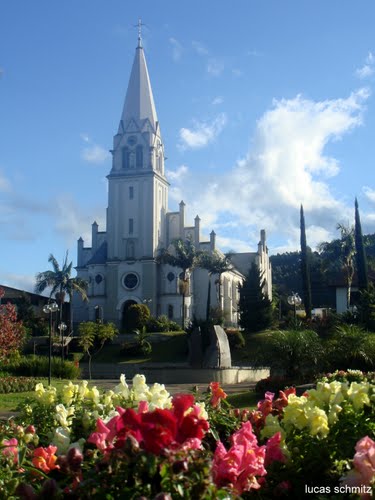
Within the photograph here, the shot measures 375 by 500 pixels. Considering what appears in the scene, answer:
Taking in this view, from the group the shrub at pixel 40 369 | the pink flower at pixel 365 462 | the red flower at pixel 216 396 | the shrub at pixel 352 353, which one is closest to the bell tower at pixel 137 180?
the shrub at pixel 40 369

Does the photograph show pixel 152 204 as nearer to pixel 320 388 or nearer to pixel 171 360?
pixel 171 360

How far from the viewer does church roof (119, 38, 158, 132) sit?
71.5 metres

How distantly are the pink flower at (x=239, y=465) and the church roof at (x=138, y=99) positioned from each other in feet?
226

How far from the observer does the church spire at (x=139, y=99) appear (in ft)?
234

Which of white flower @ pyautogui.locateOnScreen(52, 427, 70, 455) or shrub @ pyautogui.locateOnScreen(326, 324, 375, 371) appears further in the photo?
shrub @ pyautogui.locateOnScreen(326, 324, 375, 371)

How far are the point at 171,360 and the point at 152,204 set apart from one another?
27.1m

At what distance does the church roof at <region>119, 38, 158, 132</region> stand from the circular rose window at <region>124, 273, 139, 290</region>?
56.0 ft

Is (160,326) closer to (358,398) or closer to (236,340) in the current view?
(236,340)

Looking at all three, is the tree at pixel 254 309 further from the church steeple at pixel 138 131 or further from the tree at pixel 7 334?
the tree at pixel 7 334

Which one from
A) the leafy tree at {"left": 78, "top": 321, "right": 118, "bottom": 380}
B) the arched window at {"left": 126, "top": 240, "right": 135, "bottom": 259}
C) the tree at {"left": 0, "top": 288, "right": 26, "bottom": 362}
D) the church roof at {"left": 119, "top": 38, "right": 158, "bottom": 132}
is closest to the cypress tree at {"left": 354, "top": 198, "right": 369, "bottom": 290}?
the leafy tree at {"left": 78, "top": 321, "right": 118, "bottom": 380}

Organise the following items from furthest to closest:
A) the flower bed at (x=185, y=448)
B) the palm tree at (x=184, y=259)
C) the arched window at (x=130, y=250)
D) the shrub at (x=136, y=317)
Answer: the arched window at (x=130, y=250), the palm tree at (x=184, y=259), the shrub at (x=136, y=317), the flower bed at (x=185, y=448)

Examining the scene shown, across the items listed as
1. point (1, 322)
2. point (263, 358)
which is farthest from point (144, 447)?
point (1, 322)

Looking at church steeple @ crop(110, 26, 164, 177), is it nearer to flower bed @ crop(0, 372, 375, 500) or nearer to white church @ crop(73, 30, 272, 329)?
white church @ crop(73, 30, 272, 329)

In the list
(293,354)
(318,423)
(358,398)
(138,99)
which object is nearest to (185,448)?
(318,423)
